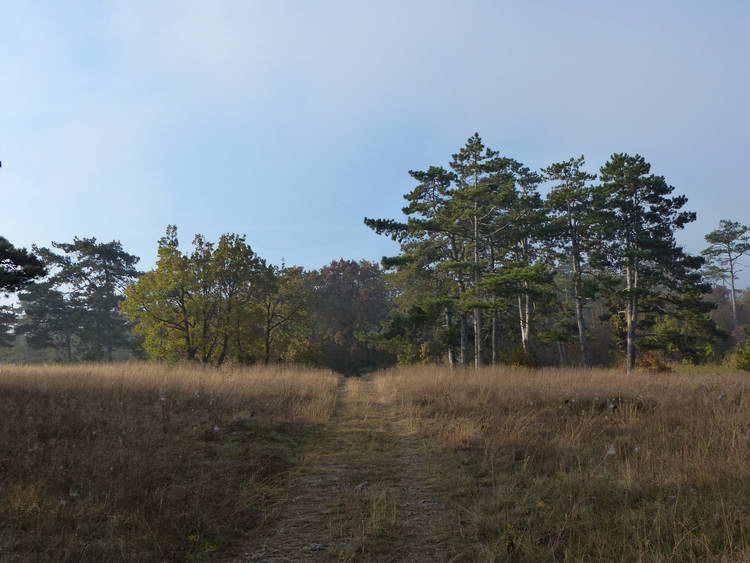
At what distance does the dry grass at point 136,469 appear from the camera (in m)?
3.43

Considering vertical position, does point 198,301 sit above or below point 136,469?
above

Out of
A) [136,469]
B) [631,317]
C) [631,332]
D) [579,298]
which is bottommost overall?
[136,469]

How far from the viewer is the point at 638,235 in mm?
24406

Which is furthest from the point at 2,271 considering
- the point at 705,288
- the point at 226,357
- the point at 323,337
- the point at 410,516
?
the point at 323,337

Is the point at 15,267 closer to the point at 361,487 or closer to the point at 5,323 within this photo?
the point at 361,487

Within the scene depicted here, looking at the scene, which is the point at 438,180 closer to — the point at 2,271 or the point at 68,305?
the point at 2,271

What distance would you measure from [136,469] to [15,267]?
650 cm

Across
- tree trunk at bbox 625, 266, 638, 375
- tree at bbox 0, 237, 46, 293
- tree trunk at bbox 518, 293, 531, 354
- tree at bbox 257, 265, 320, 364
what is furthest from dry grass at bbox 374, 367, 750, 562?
tree at bbox 257, 265, 320, 364

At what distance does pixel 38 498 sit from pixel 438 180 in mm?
23914

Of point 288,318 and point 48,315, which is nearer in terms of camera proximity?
point 288,318

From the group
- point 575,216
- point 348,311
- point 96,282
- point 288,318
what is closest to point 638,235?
point 575,216

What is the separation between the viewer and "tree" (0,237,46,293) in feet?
26.7

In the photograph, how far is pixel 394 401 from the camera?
502 inches

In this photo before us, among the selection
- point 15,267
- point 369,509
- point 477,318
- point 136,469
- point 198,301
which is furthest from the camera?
point 198,301
